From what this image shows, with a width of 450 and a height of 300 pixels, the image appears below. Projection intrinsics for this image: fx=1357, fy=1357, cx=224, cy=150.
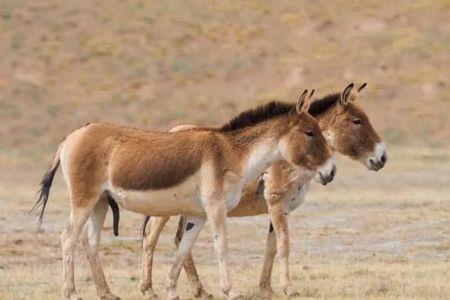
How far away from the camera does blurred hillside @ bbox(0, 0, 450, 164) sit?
51000 millimetres

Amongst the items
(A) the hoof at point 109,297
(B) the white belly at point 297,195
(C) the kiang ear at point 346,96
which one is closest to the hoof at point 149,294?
(A) the hoof at point 109,297

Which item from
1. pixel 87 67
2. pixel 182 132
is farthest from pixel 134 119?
pixel 182 132

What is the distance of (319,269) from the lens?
1852 centimetres

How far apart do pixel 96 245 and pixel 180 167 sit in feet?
4.66

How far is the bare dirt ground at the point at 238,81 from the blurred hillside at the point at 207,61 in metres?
0.08

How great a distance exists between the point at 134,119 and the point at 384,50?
1207cm

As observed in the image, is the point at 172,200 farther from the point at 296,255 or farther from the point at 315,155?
the point at 296,255

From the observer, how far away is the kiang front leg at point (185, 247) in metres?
14.1

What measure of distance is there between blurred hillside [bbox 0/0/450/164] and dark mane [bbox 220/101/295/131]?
105 ft

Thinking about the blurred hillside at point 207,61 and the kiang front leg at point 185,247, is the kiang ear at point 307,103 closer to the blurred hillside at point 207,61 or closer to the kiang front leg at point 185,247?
the kiang front leg at point 185,247

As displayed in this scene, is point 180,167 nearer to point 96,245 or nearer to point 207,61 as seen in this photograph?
point 96,245

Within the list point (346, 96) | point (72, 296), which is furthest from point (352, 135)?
point (72, 296)

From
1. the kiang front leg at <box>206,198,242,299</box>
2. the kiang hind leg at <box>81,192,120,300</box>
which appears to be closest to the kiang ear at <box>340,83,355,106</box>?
the kiang front leg at <box>206,198,242,299</box>

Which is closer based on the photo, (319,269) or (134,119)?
(319,269)
